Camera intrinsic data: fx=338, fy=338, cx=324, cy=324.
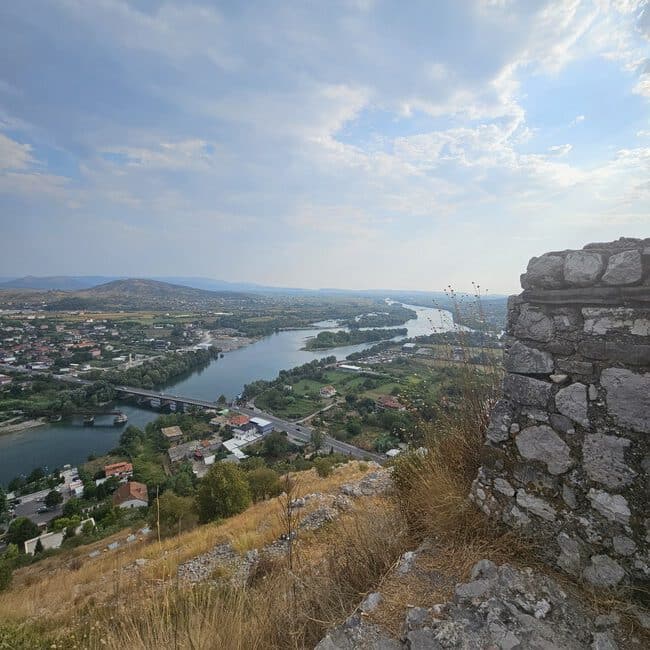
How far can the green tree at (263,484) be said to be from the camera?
9406 millimetres

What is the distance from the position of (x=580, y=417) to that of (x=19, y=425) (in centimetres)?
4375

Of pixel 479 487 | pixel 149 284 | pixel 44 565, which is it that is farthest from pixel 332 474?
pixel 149 284

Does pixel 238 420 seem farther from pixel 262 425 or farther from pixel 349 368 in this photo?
pixel 349 368

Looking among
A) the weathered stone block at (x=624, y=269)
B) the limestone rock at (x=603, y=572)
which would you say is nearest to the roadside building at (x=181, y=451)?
the limestone rock at (x=603, y=572)

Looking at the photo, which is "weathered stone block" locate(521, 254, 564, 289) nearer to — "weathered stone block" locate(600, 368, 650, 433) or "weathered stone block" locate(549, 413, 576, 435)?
"weathered stone block" locate(600, 368, 650, 433)

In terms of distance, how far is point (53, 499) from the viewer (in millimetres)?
20094

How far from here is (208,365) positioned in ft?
183

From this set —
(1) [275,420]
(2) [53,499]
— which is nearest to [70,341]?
(1) [275,420]

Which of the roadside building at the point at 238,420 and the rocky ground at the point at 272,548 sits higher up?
the rocky ground at the point at 272,548

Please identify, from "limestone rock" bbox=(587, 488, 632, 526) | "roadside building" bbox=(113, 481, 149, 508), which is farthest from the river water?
"roadside building" bbox=(113, 481, 149, 508)

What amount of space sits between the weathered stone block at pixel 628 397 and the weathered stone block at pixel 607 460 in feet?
0.36

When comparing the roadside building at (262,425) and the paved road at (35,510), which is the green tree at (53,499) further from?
the roadside building at (262,425)

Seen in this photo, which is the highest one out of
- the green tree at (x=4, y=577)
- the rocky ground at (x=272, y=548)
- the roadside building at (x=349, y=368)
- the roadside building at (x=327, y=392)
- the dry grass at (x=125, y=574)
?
the rocky ground at (x=272, y=548)

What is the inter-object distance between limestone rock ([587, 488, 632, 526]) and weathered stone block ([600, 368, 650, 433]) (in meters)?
0.38
